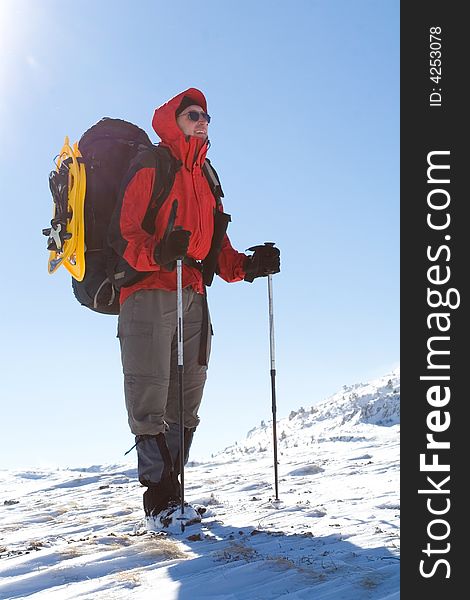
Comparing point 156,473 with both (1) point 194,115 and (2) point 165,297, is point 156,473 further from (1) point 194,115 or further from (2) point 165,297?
(1) point 194,115

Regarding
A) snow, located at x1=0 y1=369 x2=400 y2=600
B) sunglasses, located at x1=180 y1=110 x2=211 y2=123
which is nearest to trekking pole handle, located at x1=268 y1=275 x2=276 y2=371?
snow, located at x1=0 y1=369 x2=400 y2=600

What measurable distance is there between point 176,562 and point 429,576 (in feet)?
4.80

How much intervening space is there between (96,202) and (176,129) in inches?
32.8

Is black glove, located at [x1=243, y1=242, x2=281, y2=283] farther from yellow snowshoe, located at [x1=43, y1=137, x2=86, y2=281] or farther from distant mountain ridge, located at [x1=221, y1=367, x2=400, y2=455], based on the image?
distant mountain ridge, located at [x1=221, y1=367, x2=400, y2=455]

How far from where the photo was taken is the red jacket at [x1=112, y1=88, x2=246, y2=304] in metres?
4.70

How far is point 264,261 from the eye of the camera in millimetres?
5688

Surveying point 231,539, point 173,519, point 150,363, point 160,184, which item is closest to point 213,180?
point 160,184

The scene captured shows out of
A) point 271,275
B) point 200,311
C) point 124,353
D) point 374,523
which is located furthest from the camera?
point 271,275

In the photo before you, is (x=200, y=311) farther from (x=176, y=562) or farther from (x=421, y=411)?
(x=421, y=411)

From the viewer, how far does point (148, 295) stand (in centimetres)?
489

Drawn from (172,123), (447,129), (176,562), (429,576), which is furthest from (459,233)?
(172,123)

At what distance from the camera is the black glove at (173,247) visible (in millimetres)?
4598

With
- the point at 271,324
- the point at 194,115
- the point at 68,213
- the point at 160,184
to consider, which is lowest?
the point at 271,324

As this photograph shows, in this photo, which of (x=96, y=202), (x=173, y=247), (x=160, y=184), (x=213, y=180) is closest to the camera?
(x=173, y=247)
